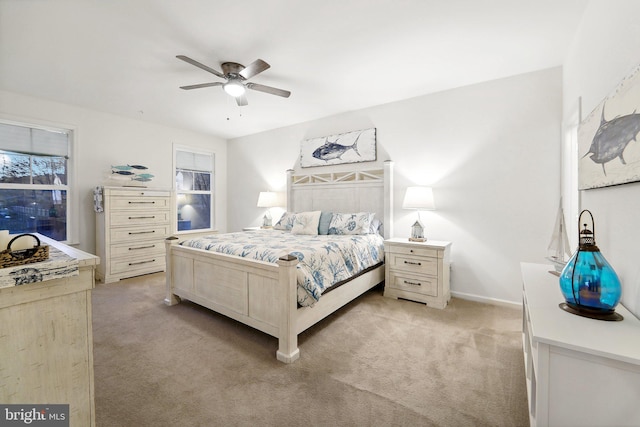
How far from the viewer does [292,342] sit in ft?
6.44

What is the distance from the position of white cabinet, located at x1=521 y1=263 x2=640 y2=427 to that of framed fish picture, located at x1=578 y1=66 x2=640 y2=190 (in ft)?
2.12

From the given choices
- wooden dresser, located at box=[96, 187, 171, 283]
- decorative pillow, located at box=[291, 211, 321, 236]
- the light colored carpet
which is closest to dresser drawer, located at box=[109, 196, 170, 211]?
wooden dresser, located at box=[96, 187, 171, 283]

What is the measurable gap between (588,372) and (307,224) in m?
2.86

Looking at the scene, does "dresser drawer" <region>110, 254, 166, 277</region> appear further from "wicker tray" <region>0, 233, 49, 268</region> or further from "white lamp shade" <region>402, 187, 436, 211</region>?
"white lamp shade" <region>402, 187, 436, 211</region>

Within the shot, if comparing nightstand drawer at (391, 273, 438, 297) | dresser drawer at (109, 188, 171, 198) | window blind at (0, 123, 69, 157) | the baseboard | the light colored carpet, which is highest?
window blind at (0, 123, 69, 157)

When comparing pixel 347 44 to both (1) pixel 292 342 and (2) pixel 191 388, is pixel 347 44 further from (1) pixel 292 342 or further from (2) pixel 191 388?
(2) pixel 191 388

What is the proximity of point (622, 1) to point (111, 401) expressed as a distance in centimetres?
344

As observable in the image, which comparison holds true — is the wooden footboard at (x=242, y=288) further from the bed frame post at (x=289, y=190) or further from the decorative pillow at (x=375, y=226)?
the bed frame post at (x=289, y=190)

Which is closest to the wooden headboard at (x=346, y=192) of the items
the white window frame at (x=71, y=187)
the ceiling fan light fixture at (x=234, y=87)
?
the ceiling fan light fixture at (x=234, y=87)

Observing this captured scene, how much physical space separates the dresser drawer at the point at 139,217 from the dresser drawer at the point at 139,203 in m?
0.07

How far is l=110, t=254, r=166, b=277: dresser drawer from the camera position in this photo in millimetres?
3855

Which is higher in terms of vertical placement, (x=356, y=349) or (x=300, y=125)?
(x=300, y=125)

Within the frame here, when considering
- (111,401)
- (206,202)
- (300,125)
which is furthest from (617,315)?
(206,202)

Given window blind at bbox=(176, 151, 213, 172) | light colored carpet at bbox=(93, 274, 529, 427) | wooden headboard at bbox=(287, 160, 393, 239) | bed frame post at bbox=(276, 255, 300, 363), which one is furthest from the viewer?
window blind at bbox=(176, 151, 213, 172)
